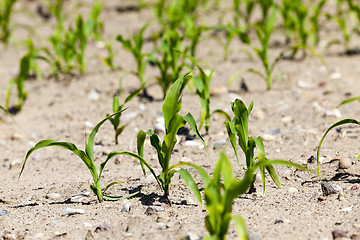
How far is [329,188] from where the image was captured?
2.32 meters

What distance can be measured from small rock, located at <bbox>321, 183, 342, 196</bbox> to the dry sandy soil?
0.02 m

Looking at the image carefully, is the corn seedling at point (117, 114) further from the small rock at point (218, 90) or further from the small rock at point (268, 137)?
the small rock at point (218, 90)

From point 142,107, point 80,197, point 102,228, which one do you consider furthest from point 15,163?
point 102,228

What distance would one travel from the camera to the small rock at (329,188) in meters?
2.31

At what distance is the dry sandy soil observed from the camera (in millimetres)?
2125

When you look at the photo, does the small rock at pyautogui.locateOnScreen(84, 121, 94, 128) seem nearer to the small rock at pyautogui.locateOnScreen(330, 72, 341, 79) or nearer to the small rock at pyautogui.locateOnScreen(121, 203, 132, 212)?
the small rock at pyautogui.locateOnScreen(121, 203, 132, 212)

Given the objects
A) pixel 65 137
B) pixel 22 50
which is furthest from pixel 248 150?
pixel 22 50

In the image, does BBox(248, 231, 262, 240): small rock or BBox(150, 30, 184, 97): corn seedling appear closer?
BBox(248, 231, 262, 240): small rock

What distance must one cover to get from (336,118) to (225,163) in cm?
174

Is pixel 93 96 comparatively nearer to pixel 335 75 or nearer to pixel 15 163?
pixel 15 163

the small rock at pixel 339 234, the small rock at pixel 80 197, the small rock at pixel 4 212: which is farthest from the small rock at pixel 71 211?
the small rock at pixel 339 234

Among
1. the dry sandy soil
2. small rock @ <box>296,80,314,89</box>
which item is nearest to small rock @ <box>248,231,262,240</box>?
the dry sandy soil

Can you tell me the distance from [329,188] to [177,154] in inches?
37.5

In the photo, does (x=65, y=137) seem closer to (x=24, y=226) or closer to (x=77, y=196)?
(x=77, y=196)
